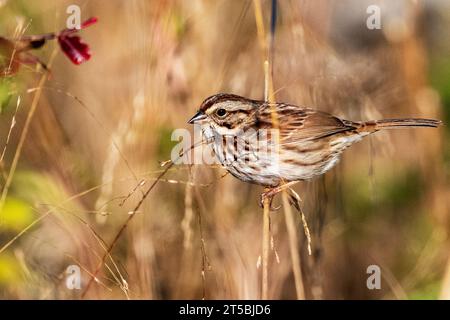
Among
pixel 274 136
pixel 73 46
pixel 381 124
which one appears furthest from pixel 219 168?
pixel 73 46

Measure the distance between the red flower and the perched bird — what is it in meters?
1.20

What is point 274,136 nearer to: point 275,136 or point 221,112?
point 275,136

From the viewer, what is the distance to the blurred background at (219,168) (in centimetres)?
351

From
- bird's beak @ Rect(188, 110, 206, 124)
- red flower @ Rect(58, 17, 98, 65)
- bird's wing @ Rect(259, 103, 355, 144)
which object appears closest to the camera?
red flower @ Rect(58, 17, 98, 65)

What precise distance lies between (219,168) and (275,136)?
1.40ft

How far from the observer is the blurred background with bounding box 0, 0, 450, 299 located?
3508 mm

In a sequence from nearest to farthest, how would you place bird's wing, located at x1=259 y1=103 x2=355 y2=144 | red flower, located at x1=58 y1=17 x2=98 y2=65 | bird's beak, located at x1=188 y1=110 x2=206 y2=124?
red flower, located at x1=58 y1=17 x2=98 y2=65 < bird's beak, located at x1=188 y1=110 x2=206 y2=124 < bird's wing, located at x1=259 y1=103 x2=355 y2=144

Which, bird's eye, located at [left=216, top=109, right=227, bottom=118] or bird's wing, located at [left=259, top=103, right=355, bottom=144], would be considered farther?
bird's wing, located at [left=259, top=103, right=355, bottom=144]

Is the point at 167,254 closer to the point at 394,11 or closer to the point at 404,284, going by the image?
the point at 404,284

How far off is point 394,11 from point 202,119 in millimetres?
1533

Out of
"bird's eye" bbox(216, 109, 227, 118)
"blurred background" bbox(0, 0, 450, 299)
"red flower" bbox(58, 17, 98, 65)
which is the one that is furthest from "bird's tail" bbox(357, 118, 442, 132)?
"red flower" bbox(58, 17, 98, 65)

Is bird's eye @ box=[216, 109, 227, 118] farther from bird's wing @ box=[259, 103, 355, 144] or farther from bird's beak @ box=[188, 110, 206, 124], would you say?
bird's wing @ box=[259, 103, 355, 144]

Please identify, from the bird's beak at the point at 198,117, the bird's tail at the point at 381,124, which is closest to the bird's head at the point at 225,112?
the bird's beak at the point at 198,117

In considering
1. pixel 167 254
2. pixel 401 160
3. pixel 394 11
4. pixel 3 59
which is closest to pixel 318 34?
pixel 394 11
